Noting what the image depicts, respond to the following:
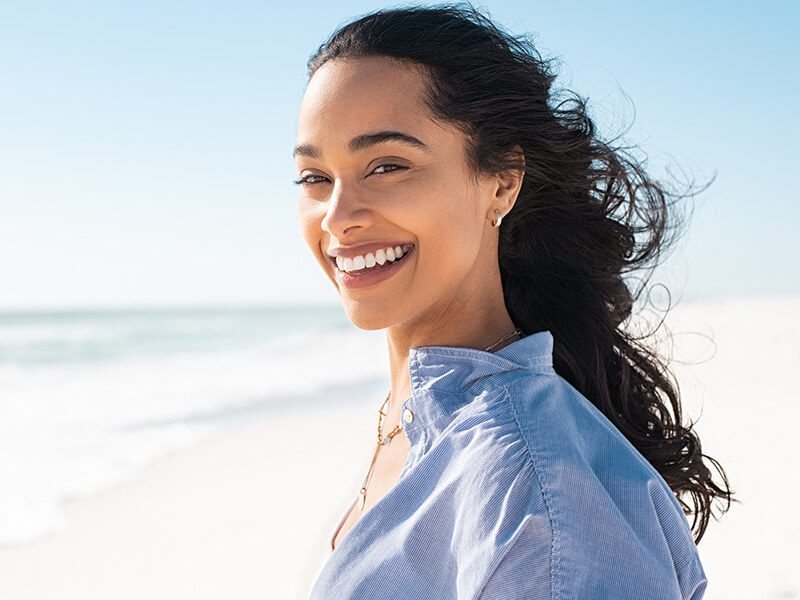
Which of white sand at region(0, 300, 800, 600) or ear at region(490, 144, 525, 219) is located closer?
ear at region(490, 144, 525, 219)

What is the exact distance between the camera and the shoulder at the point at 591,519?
130cm

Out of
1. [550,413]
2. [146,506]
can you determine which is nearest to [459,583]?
[550,413]

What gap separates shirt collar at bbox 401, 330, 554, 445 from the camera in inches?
67.4

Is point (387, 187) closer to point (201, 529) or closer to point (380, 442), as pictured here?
point (380, 442)

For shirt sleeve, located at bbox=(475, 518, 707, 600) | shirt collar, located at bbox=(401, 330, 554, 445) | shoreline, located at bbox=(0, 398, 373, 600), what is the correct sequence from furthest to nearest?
1. shoreline, located at bbox=(0, 398, 373, 600)
2. shirt collar, located at bbox=(401, 330, 554, 445)
3. shirt sleeve, located at bbox=(475, 518, 707, 600)

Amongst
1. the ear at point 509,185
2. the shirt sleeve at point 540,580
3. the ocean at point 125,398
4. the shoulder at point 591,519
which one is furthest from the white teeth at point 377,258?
the ocean at point 125,398

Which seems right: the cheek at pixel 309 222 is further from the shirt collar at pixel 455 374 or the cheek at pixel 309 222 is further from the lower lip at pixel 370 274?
the shirt collar at pixel 455 374

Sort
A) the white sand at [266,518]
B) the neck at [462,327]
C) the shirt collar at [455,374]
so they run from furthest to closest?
Answer: the white sand at [266,518], the neck at [462,327], the shirt collar at [455,374]

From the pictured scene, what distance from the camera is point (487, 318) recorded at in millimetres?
2064

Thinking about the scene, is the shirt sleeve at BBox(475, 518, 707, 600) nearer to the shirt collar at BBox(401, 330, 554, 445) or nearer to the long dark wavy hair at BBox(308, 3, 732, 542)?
the shirt collar at BBox(401, 330, 554, 445)

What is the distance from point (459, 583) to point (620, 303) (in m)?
1.28

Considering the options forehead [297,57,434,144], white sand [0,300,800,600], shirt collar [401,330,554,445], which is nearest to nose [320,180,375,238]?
→ forehead [297,57,434,144]

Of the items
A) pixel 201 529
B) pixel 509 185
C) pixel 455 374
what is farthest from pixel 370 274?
pixel 201 529

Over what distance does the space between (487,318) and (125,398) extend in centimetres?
1113
